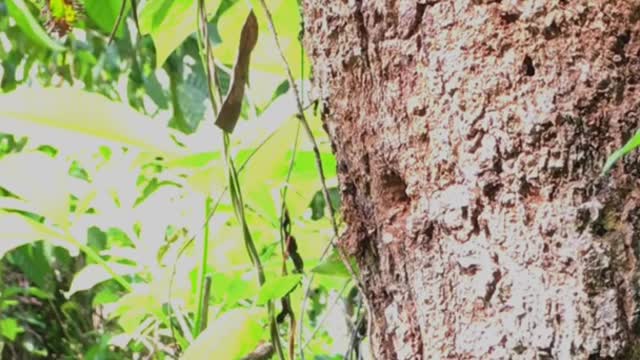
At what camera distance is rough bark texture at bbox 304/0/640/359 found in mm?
472

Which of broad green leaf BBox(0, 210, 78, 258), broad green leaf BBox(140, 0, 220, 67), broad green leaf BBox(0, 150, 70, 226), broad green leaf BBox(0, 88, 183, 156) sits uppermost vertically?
broad green leaf BBox(140, 0, 220, 67)

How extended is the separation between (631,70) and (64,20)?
47cm

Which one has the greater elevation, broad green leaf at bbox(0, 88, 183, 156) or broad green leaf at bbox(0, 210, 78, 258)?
broad green leaf at bbox(0, 88, 183, 156)

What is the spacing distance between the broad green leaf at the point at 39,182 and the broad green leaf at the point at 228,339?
0.19m

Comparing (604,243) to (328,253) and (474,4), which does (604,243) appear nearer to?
(474,4)

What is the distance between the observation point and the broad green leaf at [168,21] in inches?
31.1

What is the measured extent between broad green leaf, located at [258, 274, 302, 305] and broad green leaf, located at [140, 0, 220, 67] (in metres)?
0.25

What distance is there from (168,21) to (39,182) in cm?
18

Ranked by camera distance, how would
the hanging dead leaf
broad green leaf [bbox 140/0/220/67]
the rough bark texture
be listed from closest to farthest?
the rough bark texture, the hanging dead leaf, broad green leaf [bbox 140/0/220/67]

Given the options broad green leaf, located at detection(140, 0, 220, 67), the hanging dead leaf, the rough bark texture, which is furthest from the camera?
broad green leaf, located at detection(140, 0, 220, 67)

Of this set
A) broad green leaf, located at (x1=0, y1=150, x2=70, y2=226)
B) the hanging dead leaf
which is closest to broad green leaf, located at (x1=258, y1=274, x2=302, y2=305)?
the hanging dead leaf

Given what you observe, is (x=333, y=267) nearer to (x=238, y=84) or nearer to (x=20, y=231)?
(x=238, y=84)

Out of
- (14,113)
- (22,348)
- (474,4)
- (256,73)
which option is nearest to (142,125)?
(14,113)

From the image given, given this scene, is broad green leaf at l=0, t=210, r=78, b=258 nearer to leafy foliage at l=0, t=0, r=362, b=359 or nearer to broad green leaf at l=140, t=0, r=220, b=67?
leafy foliage at l=0, t=0, r=362, b=359
